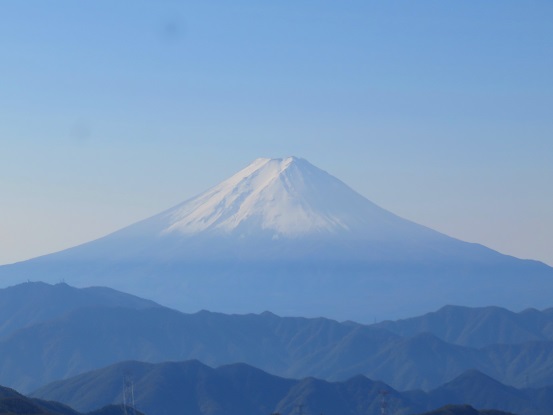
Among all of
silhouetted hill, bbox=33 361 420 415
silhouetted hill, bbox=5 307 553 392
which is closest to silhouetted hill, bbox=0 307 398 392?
silhouetted hill, bbox=5 307 553 392

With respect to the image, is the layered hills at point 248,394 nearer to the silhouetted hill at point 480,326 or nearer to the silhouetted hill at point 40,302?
the silhouetted hill at point 40,302

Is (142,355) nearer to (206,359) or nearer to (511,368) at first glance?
(206,359)

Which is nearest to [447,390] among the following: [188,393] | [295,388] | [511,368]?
[295,388]

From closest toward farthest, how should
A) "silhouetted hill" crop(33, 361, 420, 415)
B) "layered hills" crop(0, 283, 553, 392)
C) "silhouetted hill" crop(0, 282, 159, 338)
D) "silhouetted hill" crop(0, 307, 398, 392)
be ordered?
1. "silhouetted hill" crop(33, 361, 420, 415)
2. "layered hills" crop(0, 283, 553, 392)
3. "silhouetted hill" crop(0, 307, 398, 392)
4. "silhouetted hill" crop(0, 282, 159, 338)

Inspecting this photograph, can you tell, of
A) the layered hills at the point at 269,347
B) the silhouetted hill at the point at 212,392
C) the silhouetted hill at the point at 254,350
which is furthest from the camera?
the layered hills at the point at 269,347

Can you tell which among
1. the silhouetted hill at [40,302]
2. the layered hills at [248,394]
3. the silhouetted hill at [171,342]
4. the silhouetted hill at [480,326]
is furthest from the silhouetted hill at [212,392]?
the silhouetted hill at [480,326]

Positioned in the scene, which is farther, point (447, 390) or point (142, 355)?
point (142, 355)

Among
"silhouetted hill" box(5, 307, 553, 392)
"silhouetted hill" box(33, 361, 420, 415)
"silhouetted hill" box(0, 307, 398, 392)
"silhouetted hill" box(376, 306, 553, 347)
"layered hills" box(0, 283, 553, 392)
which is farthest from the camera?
"silhouetted hill" box(376, 306, 553, 347)

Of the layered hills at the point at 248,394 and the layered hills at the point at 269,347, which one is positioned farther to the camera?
the layered hills at the point at 269,347

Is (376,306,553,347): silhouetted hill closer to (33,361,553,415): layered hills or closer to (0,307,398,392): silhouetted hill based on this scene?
(0,307,398,392): silhouetted hill
